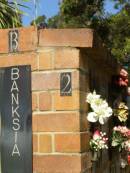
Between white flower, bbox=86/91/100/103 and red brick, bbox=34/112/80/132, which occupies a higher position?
white flower, bbox=86/91/100/103

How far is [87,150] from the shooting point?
13.5 feet

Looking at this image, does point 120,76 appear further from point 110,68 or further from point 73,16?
point 73,16

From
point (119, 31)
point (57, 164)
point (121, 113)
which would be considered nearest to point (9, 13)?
point (121, 113)

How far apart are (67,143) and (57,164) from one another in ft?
0.50

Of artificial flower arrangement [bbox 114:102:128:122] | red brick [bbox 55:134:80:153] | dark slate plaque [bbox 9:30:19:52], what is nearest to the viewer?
red brick [bbox 55:134:80:153]

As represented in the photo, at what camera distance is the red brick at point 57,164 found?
389 centimetres

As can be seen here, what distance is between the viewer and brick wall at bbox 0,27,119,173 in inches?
153

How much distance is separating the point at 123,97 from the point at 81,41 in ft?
8.07

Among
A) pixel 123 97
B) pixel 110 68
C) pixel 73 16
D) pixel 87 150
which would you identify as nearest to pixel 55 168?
Result: pixel 87 150

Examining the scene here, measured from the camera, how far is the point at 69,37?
397 centimetres

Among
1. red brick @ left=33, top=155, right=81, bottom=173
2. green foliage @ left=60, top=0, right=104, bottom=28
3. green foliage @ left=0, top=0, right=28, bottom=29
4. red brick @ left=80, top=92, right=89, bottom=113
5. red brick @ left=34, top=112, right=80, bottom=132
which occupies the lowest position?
red brick @ left=33, top=155, right=81, bottom=173

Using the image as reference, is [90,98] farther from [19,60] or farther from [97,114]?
[19,60]

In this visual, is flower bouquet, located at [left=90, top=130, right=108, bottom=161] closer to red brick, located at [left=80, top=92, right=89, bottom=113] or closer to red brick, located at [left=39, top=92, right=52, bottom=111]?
red brick, located at [left=80, top=92, right=89, bottom=113]

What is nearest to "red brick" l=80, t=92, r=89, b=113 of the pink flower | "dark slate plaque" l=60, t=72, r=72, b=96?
"dark slate plaque" l=60, t=72, r=72, b=96
